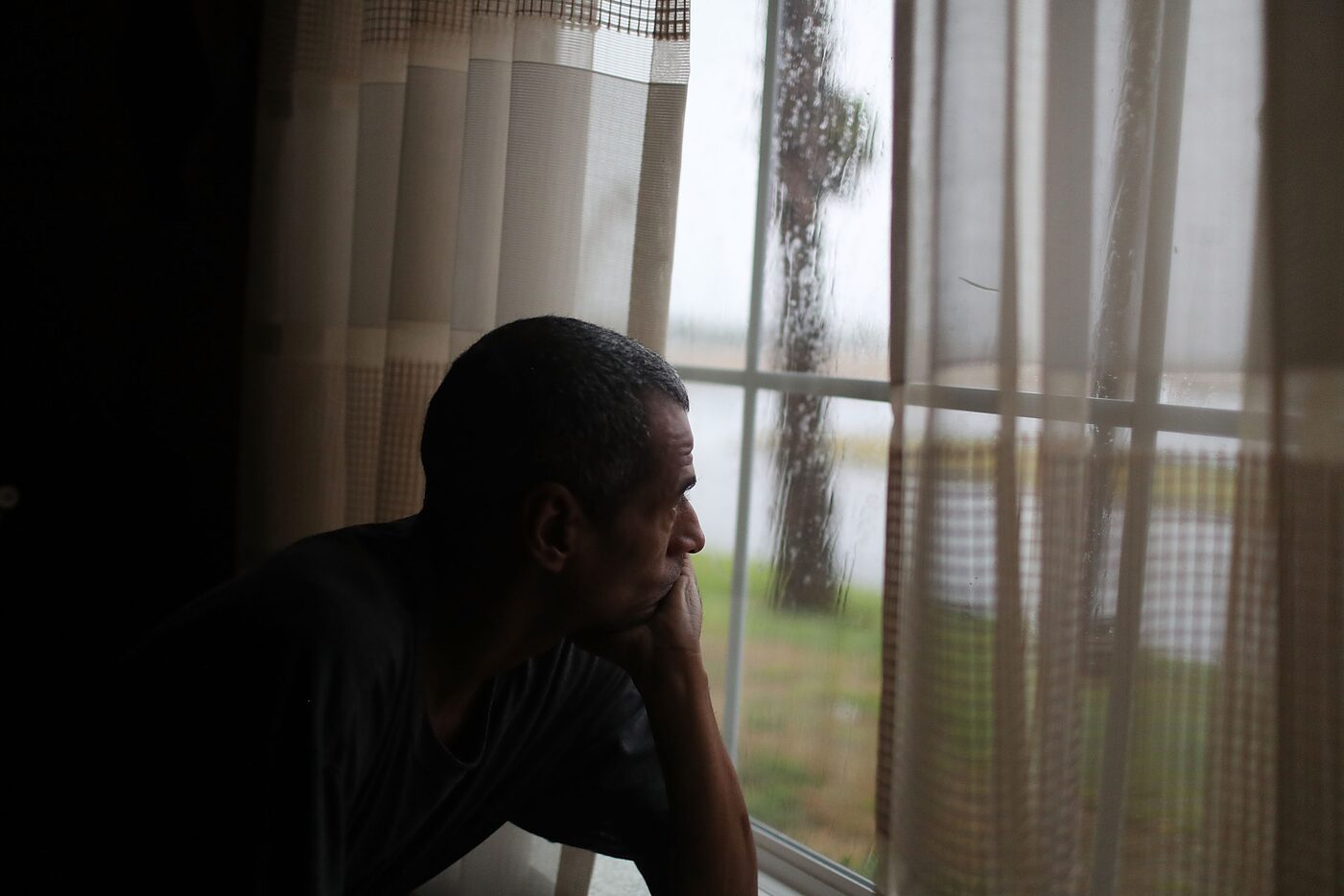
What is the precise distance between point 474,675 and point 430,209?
67 centimetres

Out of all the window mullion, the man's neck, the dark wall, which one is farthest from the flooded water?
the dark wall

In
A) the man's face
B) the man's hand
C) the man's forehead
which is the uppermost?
the man's forehead

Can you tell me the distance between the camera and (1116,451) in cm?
85

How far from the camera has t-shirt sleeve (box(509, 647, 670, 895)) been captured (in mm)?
994

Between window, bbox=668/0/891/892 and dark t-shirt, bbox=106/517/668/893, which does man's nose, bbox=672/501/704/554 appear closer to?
dark t-shirt, bbox=106/517/668/893

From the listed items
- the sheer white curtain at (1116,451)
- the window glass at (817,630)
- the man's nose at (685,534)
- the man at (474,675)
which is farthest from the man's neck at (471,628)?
the window glass at (817,630)

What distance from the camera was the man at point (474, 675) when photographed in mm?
706

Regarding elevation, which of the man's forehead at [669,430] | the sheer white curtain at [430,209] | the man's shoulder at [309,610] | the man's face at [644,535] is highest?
the sheer white curtain at [430,209]

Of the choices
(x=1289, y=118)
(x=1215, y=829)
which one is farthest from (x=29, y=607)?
(x=1289, y=118)

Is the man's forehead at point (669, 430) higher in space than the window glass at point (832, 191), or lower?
lower

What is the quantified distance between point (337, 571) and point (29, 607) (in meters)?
1.31

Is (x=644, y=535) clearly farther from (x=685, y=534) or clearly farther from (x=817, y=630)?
(x=817, y=630)

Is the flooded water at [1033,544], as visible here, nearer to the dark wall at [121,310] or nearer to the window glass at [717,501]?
the window glass at [717,501]

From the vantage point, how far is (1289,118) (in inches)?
28.8
